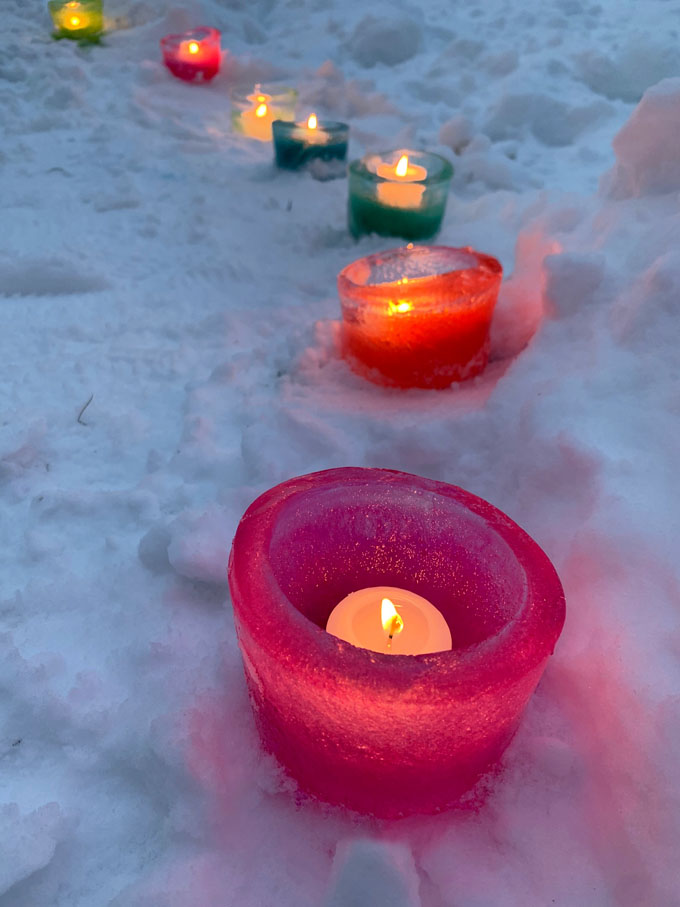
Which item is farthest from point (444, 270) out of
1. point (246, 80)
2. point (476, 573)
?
point (246, 80)

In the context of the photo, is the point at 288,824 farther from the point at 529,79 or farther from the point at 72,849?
the point at 529,79

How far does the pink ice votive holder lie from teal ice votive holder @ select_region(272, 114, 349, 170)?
1979 mm

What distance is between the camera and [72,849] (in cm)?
78

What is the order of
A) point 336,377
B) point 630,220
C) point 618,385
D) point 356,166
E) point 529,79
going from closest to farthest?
point 618,385 < point 630,220 < point 336,377 < point 356,166 < point 529,79

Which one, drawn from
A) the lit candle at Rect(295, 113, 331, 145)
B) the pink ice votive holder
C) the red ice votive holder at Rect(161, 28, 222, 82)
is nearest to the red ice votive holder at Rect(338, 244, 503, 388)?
the pink ice votive holder

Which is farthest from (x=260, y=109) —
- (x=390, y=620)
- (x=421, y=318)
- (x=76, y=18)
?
(x=390, y=620)

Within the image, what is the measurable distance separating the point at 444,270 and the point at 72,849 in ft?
3.84

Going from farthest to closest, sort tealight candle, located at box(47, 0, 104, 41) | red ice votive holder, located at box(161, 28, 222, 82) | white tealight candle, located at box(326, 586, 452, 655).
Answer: tealight candle, located at box(47, 0, 104, 41) < red ice votive holder, located at box(161, 28, 222, 82) < white tealight candle, located at box(326, 586, 452, 655)

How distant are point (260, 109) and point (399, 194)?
120cm

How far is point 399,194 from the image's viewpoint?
210 centimetres

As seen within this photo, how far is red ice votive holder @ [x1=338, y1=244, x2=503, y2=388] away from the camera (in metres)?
1.40

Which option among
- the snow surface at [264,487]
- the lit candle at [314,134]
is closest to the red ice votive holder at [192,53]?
the snow surface at [264,487]

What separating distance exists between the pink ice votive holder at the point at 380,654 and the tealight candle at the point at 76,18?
139 inches

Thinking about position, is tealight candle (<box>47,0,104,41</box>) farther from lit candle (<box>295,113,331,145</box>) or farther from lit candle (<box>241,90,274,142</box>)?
lit candle (<box>295,113,331,145</box>)
